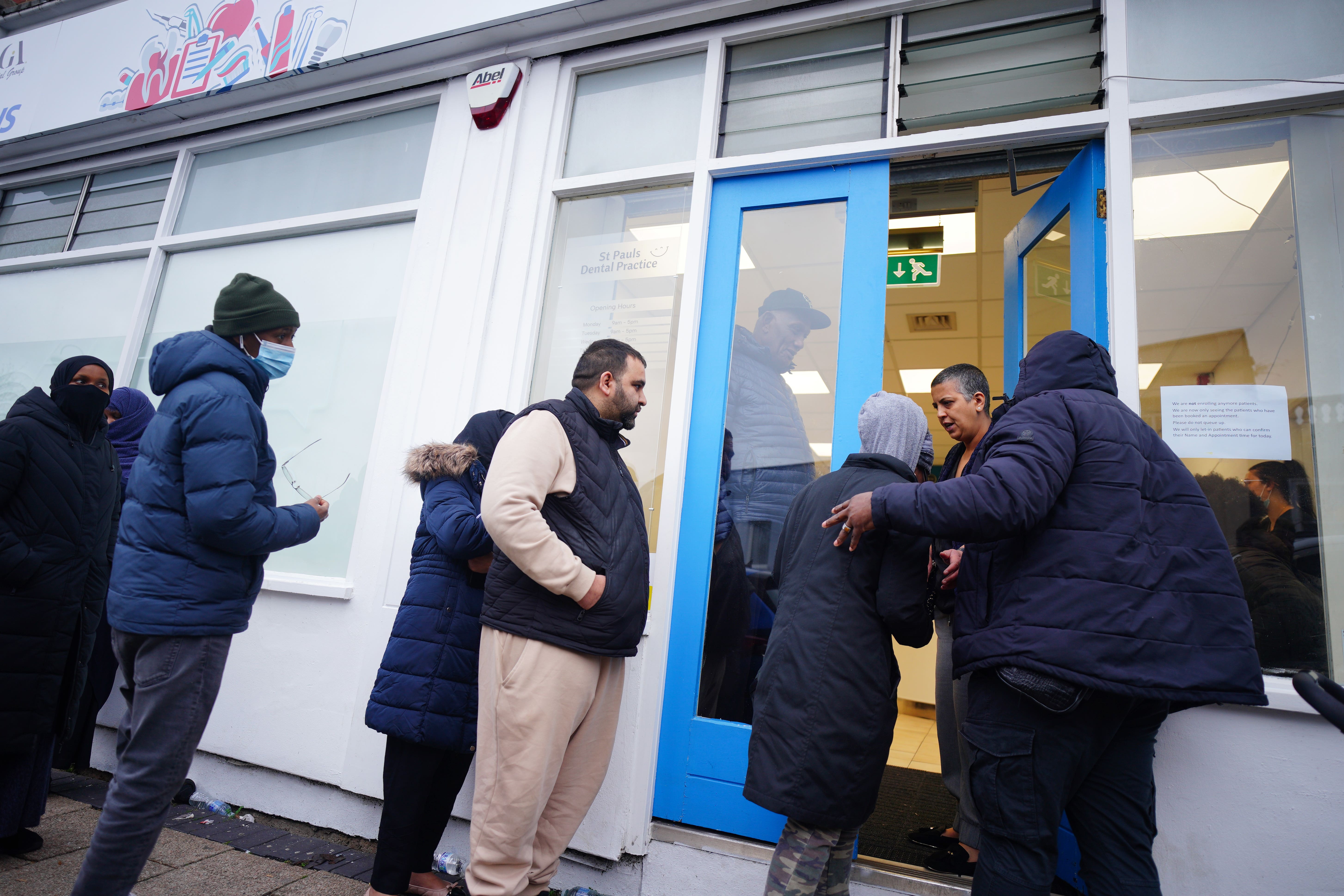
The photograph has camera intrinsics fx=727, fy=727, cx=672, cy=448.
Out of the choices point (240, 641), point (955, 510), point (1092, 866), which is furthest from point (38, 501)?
point (1092, 866)

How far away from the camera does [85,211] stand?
17.7ft

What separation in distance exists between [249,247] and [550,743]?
3995 millimetres

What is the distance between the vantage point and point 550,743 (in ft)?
7.04

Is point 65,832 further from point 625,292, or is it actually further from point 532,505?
point 625,292

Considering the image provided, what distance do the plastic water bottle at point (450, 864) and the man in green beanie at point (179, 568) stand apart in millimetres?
1116

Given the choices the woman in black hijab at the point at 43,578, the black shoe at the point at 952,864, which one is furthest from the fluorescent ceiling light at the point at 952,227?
the woman in black hijab at the point at 43,578

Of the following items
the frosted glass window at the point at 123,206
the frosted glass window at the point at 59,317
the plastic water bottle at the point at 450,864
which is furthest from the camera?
the frosted glass window at the point at 123,206

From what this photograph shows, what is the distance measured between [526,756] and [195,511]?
1199 mm

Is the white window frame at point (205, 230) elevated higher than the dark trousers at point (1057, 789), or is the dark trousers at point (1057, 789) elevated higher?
the white window frame at point (205, 230)

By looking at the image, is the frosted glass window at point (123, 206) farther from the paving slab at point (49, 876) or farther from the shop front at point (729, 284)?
the paving slab at point (49, 876)

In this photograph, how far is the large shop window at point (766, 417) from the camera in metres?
2.98

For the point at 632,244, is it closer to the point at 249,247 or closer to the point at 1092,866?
the point at 249,247

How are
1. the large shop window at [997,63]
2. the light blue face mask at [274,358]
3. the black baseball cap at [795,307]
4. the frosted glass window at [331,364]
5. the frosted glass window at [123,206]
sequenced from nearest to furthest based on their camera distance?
the light blue face mask at [274,358], the large shop window at [997,63], the black baseball cap at [795,307], the frosted glass window at [331,364], the frosted glass window at [123,206]

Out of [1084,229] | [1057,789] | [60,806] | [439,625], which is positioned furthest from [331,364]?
[1057,789]
